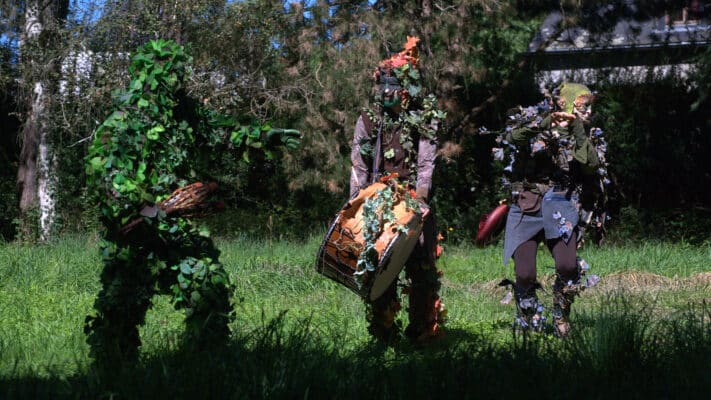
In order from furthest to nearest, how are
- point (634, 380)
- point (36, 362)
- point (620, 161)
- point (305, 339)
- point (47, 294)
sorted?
point (620, 161), point (47, 294), point (36, 362), point (305, 339), point (634, 380)

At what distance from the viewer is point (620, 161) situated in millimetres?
14078

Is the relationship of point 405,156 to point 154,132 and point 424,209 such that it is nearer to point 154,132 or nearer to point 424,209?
point 424,209

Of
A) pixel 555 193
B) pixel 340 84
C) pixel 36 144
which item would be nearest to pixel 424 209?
pixel 555 193

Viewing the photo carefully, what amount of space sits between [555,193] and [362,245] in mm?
2013

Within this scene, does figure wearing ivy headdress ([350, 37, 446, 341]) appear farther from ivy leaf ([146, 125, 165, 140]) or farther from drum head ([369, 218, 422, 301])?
ivy leaf ([146, 125, 165, 140])

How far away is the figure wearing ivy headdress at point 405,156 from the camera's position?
615 centimetres

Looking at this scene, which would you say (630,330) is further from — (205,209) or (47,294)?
(47,294)

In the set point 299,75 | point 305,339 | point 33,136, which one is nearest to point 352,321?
point 305,339

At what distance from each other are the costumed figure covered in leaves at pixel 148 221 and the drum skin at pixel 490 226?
233 centimetres

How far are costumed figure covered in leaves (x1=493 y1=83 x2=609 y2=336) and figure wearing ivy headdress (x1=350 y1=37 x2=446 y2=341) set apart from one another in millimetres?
752

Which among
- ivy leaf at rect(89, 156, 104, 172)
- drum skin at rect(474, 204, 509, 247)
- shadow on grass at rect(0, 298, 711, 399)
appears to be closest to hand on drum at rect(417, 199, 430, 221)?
shadow on grass at rect(0, 298, 711, 399)

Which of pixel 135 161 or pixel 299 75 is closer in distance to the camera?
pixel 135 161

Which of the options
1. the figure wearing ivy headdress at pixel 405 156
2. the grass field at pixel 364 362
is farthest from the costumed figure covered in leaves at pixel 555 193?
the figure wearing ivy headdress at pixel 405 156

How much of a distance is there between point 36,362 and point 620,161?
407 inches
